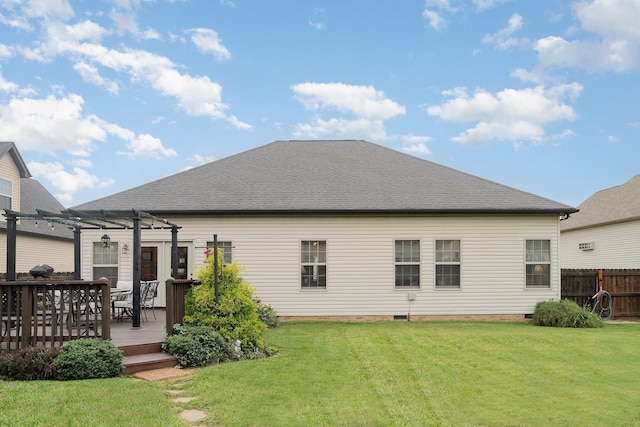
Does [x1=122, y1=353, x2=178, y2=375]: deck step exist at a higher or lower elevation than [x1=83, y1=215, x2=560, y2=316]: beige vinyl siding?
lower

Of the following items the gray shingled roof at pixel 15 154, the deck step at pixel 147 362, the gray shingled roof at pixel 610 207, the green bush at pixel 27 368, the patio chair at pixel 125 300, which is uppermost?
the gray shingled roof at pixel 15 154

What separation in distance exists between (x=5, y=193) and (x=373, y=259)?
14.3 m

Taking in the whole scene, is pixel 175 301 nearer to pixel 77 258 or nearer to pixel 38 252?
pixel 77 258

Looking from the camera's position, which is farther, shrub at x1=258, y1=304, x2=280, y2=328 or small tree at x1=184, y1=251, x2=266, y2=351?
shrub at x1=258, y1=304, x2=280, y2=328

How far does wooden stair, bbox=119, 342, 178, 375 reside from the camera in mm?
6961

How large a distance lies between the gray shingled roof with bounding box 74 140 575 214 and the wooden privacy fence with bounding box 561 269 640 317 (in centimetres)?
267

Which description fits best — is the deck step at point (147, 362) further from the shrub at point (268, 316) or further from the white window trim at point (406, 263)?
the white window trim at point (406, 263)

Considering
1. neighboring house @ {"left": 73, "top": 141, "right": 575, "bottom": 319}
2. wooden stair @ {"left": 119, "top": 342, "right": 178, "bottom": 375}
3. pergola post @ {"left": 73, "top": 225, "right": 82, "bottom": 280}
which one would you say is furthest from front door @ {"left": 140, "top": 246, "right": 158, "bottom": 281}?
wooden stair @ {"left": 119, "top": 342, "right": 178, "bottom": 375}

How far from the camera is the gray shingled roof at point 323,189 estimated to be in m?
13.3

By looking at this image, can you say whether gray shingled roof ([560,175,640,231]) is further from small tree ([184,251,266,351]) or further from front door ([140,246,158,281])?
front door ([140,246,158,281])

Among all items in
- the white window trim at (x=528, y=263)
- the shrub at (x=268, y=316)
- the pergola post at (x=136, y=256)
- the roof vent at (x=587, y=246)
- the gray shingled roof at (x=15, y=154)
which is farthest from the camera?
the roof vent at (x=587, y=246)

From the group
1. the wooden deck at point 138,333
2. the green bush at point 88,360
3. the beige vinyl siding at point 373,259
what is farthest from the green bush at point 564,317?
the green bush at point 88,360

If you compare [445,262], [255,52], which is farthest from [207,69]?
[445,262]

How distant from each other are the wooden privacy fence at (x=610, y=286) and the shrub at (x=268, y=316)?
8.60 m
